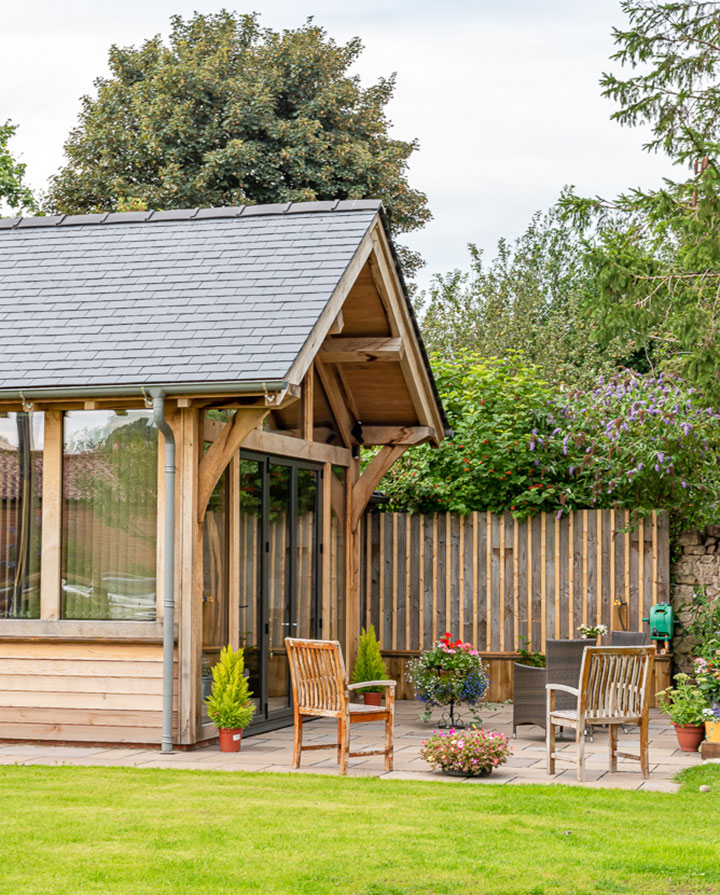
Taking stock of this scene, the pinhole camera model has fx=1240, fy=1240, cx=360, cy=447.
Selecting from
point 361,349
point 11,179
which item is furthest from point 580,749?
point 11,179

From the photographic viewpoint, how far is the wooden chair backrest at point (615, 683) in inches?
313

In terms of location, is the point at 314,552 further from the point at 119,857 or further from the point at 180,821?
the point at 119,857

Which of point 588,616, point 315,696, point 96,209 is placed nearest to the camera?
point 315,696

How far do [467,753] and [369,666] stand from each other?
4237mm

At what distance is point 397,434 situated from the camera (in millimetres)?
12883

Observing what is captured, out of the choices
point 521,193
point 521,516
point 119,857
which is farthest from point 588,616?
point 521,193

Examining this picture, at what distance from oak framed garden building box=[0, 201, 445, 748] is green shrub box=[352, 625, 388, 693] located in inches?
54.7

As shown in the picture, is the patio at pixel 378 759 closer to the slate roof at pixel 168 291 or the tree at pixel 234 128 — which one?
the slate roof at pixel 168 291

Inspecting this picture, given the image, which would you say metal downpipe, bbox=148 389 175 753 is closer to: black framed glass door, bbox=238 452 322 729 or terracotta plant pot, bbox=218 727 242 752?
terracotta plant pot, bbox=218 727 242 752

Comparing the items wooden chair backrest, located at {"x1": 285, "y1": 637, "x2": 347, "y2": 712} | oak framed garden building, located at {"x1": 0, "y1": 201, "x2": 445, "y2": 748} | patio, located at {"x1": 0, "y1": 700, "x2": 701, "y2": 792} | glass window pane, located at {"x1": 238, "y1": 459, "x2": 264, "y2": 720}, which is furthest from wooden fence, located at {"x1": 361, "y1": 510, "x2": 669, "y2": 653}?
wooden chair backrest, located at {"x1": 285, "y1": 637, "x2": 347, "y2": 712}

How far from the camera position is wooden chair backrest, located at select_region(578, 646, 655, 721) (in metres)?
7.94

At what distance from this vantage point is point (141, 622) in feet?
30.2

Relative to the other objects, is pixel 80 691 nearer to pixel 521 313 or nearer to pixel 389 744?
pixel 389 744

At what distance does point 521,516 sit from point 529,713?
3.18 metres
